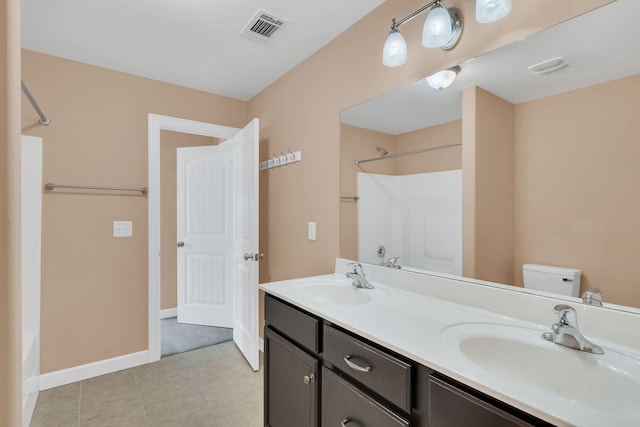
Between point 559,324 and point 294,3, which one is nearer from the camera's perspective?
point 559,324

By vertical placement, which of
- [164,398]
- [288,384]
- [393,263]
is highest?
[393,263]

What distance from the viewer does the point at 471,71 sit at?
1.29m

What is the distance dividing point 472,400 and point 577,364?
364 mm

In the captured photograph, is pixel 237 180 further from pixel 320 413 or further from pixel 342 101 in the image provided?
pixel 320 413

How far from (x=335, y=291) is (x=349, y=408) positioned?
0.67m

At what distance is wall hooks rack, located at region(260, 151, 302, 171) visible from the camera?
2.38 meters

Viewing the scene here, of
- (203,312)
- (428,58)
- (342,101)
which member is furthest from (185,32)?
(203,312)

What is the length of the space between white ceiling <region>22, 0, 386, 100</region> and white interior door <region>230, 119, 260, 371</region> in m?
0.50

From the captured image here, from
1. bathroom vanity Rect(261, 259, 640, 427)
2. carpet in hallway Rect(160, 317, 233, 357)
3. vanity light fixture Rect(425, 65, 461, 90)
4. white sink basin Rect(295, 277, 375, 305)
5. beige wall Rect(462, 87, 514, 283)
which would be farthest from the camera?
carpet in hallway Rect(160, 317, 233, 357)

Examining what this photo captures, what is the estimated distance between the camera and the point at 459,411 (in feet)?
2.48

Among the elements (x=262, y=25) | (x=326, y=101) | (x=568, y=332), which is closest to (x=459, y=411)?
(x=568, y=332)

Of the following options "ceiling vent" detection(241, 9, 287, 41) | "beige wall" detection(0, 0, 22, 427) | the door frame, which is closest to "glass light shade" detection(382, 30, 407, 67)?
"ceiling vent" detection(241, 9, 287, 41)

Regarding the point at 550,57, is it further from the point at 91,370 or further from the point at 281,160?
the point at 91,370

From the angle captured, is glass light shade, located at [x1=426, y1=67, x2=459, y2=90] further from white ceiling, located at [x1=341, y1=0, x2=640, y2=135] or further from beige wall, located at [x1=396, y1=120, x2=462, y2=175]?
beige wall, located at [x1=396, y1=120, x2=462, y2=175]
